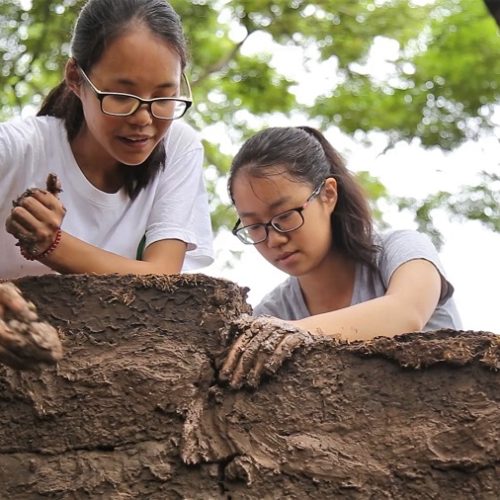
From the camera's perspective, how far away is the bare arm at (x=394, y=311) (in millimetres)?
2369

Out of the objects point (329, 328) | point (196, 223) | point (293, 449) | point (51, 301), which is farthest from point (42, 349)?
point (196, 223)

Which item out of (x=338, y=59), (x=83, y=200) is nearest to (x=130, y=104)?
(x=83, y=200)

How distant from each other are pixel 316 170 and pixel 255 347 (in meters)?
1.15

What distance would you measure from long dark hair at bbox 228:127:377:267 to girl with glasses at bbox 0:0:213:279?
0.24 metres

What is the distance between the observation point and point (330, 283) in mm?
2959

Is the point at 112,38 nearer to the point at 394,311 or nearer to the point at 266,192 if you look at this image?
the point at 266,192

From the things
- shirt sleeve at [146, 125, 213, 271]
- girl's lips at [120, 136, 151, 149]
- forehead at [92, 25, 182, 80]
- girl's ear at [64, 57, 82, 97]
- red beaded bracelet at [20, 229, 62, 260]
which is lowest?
shirt sleeve at [146, 125, 213, 271]

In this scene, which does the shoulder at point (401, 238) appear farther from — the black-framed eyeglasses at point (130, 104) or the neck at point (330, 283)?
the black-framed eyeglasses at point (130, 104)

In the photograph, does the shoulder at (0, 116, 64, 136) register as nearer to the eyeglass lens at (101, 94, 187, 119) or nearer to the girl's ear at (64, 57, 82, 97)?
the girl's ear at (64, 57, 82, 97)

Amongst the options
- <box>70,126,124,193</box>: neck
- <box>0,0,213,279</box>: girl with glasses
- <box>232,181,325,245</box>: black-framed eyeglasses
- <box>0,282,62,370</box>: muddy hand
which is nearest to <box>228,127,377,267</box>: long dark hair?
<box>232,181,325,245</box>: black-framed eyeglasses

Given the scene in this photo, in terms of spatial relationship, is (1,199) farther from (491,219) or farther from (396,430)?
(491,219)

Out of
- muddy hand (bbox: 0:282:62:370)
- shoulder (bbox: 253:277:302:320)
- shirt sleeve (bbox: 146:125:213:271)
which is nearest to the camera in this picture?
muddy hand (bbox: 0:282:62:370)

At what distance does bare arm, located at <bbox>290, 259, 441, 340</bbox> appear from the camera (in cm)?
237

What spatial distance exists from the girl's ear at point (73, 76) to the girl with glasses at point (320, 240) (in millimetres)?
612
